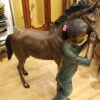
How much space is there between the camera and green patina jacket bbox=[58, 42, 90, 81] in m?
1.35

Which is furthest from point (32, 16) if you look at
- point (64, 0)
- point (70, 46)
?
point (70, 46)

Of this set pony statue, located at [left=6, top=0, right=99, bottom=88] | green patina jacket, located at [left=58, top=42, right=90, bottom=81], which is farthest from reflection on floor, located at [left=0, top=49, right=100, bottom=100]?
green patina jacket, located at [left=58, top=42, right=90, bottom=81]

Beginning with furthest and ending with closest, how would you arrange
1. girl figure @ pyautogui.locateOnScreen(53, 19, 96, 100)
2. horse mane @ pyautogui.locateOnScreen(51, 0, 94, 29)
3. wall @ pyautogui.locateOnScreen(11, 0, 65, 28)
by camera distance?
wall @ pyautogui.locateOnScreen(11, 0, 65, 28)
horse mane @ pyautogui.locateOnScreen(51, 0, 94, 29)
girl figure @ pyautogui.locateOnScreen(53, 19, 96, 100)

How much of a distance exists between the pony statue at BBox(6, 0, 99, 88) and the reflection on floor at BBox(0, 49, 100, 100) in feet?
1.12

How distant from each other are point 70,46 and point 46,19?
184 centimetres

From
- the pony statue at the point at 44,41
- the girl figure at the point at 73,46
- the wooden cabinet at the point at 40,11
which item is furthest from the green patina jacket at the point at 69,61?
the wooden cabinet at the point at 40,11

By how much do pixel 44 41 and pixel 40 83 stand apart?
2.30ft

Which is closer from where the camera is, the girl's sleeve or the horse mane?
the girl's sleeve

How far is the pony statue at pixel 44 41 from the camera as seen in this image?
1.56m

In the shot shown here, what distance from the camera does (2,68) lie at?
2.50 meters

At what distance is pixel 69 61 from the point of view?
4.82 ft

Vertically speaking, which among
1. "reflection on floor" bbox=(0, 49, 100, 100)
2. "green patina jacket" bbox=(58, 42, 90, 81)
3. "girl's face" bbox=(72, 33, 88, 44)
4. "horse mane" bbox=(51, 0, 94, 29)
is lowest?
"reflection on floor" bbox=(0, 49, 100, 100)

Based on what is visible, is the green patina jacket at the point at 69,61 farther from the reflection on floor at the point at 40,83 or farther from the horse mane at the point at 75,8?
the reflection on floor at the point at 40,83

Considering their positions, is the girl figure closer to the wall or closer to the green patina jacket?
the green patina jacket
